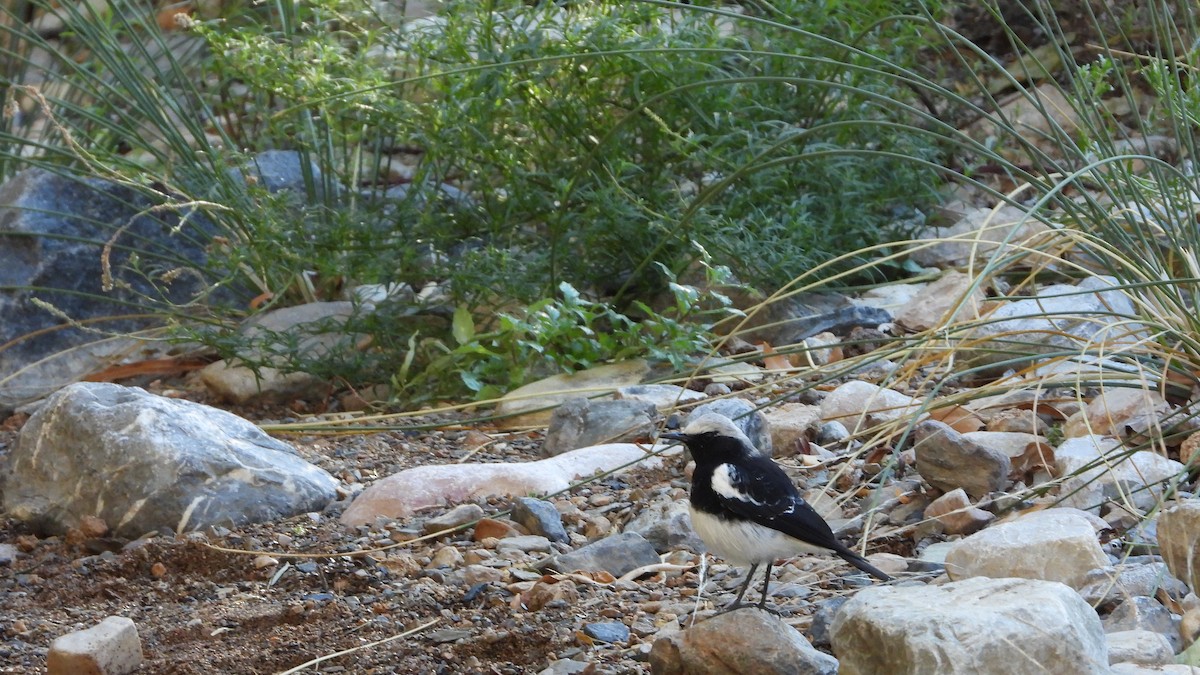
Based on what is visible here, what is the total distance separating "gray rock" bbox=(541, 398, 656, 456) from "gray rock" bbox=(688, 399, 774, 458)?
206 mm

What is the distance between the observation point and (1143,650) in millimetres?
1923

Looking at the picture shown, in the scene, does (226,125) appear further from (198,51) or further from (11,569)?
(11,569)

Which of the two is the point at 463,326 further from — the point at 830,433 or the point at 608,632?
the point at 608,632

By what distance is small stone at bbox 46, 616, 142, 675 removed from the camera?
2.27 metres

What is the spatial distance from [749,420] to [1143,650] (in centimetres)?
127

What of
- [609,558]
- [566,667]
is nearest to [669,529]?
[609,558]

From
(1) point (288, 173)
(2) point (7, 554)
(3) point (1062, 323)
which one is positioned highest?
(1) point (288, 173)

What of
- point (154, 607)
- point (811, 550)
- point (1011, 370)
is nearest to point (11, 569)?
point (154, 607)

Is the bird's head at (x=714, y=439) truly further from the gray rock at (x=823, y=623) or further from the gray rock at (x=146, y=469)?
the gray rock at (x=146, y=469)

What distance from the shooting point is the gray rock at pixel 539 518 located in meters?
2.80

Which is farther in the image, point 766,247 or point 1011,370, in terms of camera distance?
point 766,247

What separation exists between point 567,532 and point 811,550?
0.74 m

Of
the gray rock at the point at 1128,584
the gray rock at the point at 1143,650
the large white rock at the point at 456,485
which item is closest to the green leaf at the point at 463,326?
the large white rock at the point at 456,485

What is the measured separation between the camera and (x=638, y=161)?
426cm
